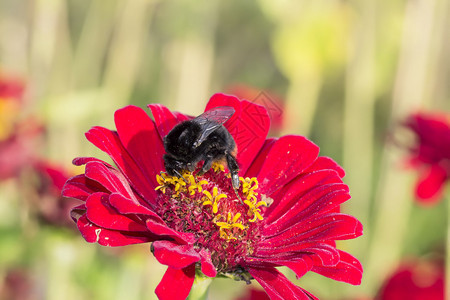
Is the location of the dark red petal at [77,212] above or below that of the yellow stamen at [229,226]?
above

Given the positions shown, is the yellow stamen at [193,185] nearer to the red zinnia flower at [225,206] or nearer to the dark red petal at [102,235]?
the red zinnia flower at [225,206]

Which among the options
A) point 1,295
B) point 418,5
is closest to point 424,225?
point 418,5

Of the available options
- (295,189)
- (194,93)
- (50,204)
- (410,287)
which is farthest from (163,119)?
(194,93)

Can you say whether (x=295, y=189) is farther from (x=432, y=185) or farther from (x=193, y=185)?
(x=432, y=185)

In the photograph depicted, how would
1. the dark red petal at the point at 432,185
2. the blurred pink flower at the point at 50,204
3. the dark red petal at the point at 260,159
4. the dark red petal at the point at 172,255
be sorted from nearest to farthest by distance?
1. the dark red petal at the point at 172,255
2. the dark red petal at the point at 260,159
3. the blurred pink flower at the point at 50,204
4. the dark red petal at the point at 432,185

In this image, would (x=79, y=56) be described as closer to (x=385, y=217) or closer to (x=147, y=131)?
(x=385, y=217)

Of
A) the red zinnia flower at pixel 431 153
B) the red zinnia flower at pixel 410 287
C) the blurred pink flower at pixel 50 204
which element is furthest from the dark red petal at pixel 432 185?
the blurred pink flower at pixel 50 204
